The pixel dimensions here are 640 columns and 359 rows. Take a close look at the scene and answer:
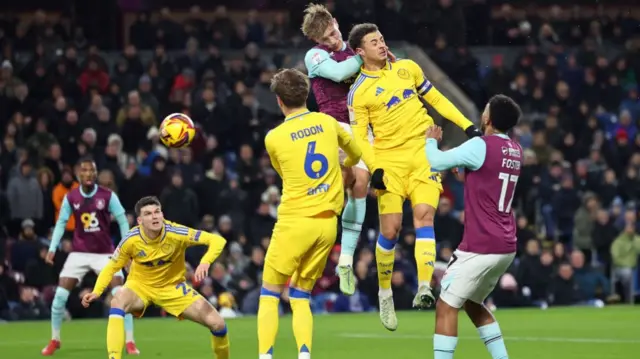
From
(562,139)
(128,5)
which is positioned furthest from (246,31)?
(562,139)

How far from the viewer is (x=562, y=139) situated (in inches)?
1041

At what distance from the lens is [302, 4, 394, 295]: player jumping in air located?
12.9 metres

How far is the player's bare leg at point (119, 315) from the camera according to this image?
12977 millimetres

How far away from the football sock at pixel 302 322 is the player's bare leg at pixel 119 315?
2265 mm

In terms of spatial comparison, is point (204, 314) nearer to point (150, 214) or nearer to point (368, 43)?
point (150, 214)

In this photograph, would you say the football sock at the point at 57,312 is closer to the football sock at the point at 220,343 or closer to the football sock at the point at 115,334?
the football sock at the point at 115,334

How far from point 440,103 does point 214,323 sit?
9.84ft

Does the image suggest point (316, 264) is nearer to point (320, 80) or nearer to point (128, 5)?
point (320, 80)

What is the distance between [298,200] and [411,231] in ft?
39.5

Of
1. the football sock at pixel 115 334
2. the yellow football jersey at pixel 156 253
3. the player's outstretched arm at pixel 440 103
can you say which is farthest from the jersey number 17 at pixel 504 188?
the football sock at pixel 115 334

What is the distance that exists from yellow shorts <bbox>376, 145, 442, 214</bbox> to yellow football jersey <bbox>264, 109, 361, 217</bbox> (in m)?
1.90

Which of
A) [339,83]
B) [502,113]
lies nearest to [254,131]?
[339,83]

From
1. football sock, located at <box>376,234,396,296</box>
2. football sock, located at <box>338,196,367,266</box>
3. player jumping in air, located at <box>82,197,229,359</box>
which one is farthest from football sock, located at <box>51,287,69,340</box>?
football sock, located at <box>376,234,396,296</box>

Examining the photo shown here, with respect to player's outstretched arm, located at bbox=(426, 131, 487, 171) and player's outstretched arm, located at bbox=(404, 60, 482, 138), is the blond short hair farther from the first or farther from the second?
player's outstretched arm, located at bbox=(426, 131, 487, 171)
